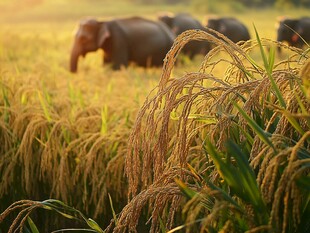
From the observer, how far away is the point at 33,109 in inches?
132

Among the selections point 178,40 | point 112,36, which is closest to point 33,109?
point 178,40

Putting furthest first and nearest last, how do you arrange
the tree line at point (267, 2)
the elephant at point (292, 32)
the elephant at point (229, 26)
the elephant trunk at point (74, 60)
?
1. the tree line at point (267, 2)
2. the elephant at point (292, 32)
3. the elephant at point (229, 26)
4. the elephant trunk at point (74, 60)

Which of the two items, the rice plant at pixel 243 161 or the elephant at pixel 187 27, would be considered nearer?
the rice plant at pixel 243 161

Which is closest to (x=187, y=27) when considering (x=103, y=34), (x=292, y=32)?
(x=103, y=34)

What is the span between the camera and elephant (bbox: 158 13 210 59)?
10405 mm

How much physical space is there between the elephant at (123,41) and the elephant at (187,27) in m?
1.06

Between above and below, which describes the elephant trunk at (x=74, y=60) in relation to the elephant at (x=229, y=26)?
above


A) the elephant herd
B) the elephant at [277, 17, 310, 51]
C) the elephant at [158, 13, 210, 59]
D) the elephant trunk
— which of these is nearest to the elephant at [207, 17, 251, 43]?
the elephant at [277, 17, 310, 51]

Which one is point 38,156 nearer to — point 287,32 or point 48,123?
point 48,123

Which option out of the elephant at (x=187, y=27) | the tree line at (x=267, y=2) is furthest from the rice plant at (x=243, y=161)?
the tree line at (x=267, y=2)

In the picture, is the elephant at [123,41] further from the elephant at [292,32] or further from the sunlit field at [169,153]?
the elephant at [292,32]

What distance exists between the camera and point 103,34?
27.9 ft

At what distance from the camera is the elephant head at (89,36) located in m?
8.46

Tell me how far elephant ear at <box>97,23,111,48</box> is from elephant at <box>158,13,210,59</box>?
1.97 meters
